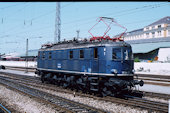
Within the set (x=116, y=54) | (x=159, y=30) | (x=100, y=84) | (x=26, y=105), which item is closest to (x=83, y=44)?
(x=116, y=54)

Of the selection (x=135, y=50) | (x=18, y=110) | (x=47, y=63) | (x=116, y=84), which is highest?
(x=135, y=50)

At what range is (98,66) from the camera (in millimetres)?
13172

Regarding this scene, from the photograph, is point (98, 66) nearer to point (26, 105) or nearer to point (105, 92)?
point (105, 92)

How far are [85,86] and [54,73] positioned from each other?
5746mm

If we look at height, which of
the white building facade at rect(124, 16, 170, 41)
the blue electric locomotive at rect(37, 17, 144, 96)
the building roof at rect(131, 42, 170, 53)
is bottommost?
the blue electric locomotive at rect(37, 17, 144, 96)

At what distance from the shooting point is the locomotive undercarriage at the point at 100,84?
482 inches

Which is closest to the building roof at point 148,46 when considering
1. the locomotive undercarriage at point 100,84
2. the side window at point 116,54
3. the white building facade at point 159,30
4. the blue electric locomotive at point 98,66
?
the white building facade at point 159,30

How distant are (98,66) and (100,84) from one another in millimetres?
1262

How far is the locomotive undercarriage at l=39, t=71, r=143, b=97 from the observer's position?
40.1 feet

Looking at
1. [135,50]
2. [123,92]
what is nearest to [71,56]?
[123,92]

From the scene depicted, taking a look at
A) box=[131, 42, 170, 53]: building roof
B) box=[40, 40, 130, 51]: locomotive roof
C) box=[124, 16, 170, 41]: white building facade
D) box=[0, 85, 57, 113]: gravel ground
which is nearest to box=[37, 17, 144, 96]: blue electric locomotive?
box=[40, 40, 130, 51]: locomotive roof

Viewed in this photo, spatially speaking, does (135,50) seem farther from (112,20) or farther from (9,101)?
(9,101)

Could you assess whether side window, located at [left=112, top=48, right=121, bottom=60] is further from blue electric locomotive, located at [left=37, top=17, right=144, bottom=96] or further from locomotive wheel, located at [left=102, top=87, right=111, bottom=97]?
locomotive wheel, located at [left=102, top=87, right=111, bottom=97]

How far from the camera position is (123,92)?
552 inches
